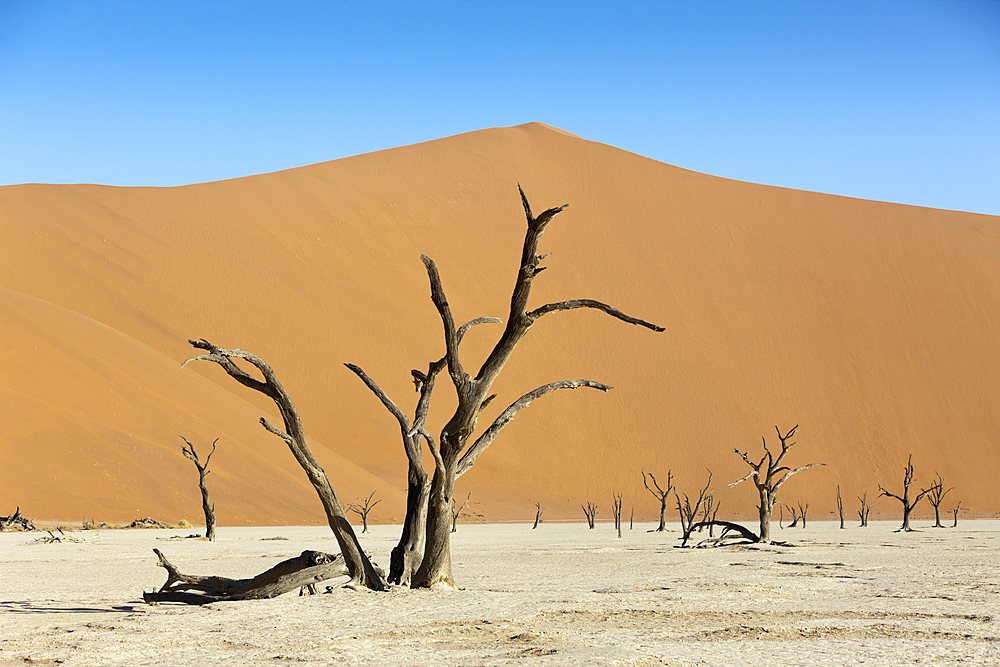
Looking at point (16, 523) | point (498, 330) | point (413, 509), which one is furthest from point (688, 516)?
point (498, 330)

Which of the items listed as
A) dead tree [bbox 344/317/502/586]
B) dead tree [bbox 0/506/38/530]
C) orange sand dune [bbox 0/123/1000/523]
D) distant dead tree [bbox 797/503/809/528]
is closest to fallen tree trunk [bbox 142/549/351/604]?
dead tree [bbox 344/317/502/586]

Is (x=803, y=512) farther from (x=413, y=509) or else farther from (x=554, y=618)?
(x=554, y=618)

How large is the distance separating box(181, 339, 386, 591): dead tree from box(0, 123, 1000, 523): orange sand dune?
83.3 feet

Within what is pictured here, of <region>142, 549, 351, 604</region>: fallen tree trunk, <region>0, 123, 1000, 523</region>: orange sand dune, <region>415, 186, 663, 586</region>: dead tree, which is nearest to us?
<region>142, 549, 351, 604</region>: fallen tree trunk

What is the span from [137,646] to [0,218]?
5774cm

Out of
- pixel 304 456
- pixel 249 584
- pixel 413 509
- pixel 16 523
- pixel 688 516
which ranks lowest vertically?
pixel 16 523

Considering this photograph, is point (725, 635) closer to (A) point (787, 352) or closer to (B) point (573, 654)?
(B) point (573, 654)

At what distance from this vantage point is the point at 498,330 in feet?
196

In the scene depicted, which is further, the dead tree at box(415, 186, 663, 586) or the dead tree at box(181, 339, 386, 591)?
the dead tree at box(415, 186, 663, 586)

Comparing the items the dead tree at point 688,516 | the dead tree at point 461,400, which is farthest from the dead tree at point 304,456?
the dead tree at point 688,516

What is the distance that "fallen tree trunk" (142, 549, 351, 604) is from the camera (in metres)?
10.6

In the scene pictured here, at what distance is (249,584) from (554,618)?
3.67 meters

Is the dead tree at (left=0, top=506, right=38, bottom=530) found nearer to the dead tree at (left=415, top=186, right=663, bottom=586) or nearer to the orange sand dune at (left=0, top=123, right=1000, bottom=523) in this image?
the orange sand dune at (left=0, top=123, right=1000, bottom=523)

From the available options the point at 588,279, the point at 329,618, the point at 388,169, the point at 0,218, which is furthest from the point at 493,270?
the point at 329,618
